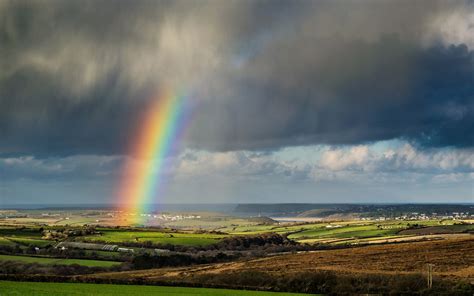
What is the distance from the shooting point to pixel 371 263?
78.4m

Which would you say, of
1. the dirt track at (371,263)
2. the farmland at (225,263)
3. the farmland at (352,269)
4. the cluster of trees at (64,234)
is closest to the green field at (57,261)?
the farmland at (225,263)

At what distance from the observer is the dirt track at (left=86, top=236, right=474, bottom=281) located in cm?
6844

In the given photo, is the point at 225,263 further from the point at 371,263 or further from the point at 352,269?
the point at 352,269

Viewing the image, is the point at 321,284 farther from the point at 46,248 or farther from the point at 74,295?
the point at 46,248

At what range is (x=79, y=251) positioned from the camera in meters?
99.9

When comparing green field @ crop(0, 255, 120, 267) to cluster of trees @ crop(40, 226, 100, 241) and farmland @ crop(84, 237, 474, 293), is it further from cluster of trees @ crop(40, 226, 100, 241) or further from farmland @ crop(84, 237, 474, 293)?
cluster of trees @ crop(40, 226, 100, 241)

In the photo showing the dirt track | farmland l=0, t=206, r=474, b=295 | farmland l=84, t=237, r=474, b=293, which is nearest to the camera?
farmland l=0, t=206, r=474, b=295

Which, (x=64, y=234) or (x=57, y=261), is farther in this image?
(x=64, y=234)

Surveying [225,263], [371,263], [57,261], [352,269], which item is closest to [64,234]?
[57,261]

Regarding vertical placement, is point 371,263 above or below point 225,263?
above

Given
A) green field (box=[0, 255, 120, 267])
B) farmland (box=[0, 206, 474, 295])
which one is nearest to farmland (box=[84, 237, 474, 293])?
farmland (box=[0, 206, 474, 295])

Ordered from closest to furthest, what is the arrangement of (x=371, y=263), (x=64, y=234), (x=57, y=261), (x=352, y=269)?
(x=352, y=269)
(x=371, y=263)
(x=57, y=261)
(x=64, y=234)

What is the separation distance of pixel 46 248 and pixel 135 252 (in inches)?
755

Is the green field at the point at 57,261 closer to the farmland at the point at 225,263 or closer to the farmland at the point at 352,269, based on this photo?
the farmland at the point at 225,263
